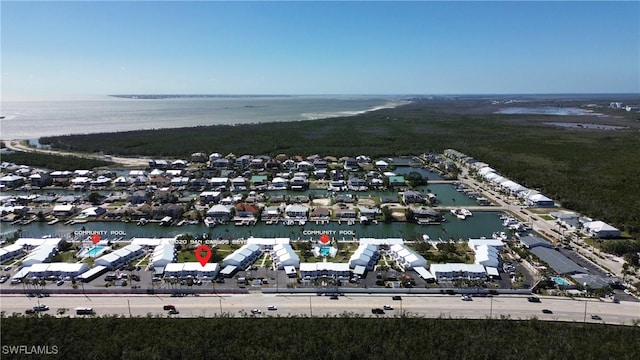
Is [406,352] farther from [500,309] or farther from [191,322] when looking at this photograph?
[191,322]

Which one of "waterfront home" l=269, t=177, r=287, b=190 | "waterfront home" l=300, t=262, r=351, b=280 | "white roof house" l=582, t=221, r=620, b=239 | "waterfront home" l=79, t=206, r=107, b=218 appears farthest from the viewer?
"waterfront home" l=269, t=177, r=287, b=190

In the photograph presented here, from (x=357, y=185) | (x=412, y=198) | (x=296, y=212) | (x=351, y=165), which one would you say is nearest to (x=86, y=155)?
(x=351, y=165)

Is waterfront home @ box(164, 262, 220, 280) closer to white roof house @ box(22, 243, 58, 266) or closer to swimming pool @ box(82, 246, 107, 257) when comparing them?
swimming pool @ box(82, 246, 107, 257)

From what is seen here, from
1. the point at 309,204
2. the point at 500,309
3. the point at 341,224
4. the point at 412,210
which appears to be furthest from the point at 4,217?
the point at 500,309

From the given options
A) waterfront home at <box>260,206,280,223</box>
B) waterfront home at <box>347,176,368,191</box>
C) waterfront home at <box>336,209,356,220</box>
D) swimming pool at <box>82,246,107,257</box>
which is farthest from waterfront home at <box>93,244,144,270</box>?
waterfront home at <box>347,176,368,191</box>

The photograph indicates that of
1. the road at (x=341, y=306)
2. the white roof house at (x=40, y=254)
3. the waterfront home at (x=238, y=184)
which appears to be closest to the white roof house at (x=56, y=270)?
the white roof house at (x=40, y=254)

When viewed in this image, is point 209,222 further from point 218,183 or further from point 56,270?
point 218,183
